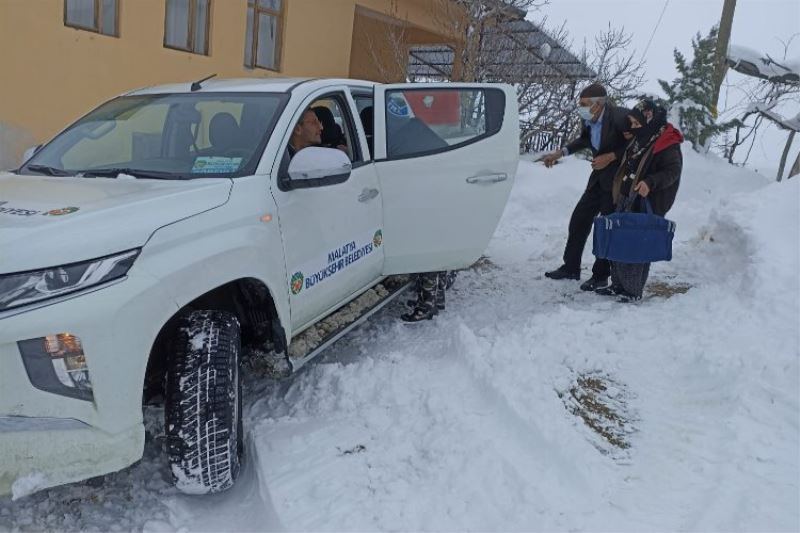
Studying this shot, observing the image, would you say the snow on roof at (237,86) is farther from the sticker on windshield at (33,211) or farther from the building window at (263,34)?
the building window at (263,34)

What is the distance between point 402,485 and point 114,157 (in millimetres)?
2290

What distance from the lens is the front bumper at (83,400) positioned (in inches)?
81.0

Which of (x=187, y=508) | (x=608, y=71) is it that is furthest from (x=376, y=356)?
(x=608, y=71)

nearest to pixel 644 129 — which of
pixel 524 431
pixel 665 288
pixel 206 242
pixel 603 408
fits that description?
pixel 665 288

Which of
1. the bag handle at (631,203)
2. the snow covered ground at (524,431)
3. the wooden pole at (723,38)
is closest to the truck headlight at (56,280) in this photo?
the snow covered ground at (524,431)

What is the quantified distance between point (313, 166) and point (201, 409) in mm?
1277

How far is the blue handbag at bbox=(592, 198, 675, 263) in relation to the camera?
4898 millimetres

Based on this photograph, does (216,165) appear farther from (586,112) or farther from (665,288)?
(665,288)

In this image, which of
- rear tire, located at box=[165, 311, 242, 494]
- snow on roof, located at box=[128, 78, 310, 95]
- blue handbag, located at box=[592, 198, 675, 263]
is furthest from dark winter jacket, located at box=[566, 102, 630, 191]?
rear tire, located at box=[165, 311, 242, 494]

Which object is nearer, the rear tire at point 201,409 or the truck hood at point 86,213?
the truck hood at point 86,213

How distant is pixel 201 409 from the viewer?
2.47 m

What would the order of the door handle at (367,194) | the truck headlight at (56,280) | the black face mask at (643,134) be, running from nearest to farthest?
the truck headlight at (56,280) < the door handle at (367,194) < the black face mask at (643,134)

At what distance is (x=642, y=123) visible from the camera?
521cm

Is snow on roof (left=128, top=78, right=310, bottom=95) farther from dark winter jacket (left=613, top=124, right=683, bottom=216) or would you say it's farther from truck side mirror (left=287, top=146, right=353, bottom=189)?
dark winter jacket (left=613, top=124, right=683, bottom=216)
